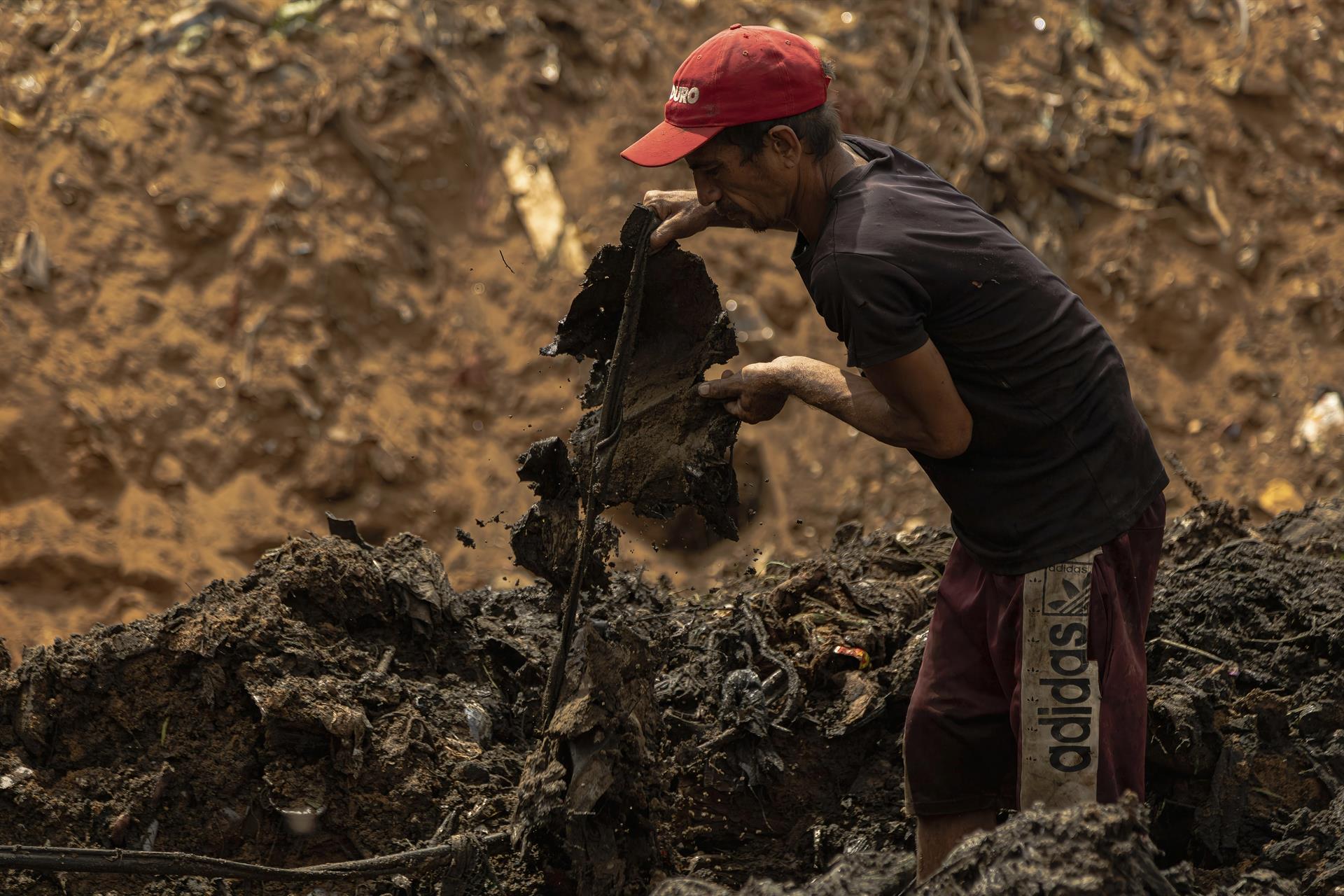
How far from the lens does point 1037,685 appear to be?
93.2 inches

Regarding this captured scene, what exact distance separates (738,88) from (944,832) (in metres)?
1.64

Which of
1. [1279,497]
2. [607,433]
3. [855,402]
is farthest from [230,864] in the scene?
[1279,497]

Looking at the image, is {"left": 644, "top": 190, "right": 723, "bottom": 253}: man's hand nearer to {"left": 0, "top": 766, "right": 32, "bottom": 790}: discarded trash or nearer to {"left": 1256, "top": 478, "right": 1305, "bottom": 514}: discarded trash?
{"left": 0, "top": 766, "right": 32, "bottom": 790}: discarded trash

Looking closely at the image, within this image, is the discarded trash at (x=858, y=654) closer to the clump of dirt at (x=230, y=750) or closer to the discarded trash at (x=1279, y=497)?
the clump of dirt at (x=230, y=750)

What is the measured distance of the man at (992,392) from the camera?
229cm

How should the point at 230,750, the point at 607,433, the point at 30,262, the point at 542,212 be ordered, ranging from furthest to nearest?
the point at 542,212
the point at 30,262
the point at 230,750
the point at 607,433

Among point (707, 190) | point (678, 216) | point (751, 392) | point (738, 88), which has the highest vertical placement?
point (738, 88)

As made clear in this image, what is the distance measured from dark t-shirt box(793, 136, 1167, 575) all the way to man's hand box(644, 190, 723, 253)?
0.42 m

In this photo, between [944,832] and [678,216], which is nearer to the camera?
[944,832]

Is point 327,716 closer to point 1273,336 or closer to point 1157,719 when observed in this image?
point 1157,719

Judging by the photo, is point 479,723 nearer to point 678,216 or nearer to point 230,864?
point 230,864

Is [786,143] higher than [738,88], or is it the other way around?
[738,88]

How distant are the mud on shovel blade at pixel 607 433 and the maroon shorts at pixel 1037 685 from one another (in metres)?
0.84

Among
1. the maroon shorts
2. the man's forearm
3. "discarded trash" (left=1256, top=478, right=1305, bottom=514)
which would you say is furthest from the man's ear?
"discarded trash" (left=1256, top=478, right=1305, bottom=514)
